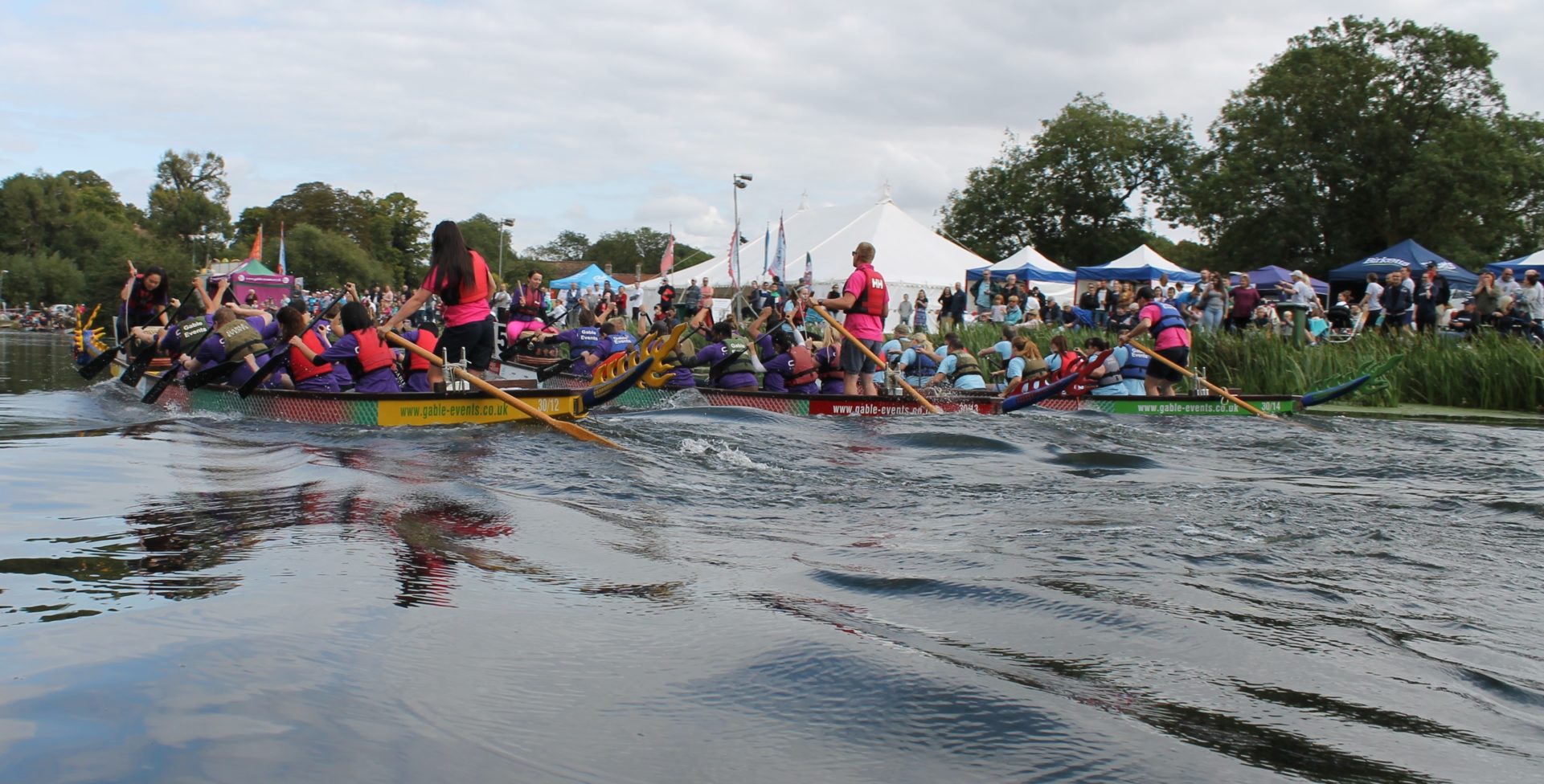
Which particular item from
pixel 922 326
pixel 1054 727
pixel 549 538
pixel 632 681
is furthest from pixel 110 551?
pixel 922 326

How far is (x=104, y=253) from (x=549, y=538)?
8074 centimetres

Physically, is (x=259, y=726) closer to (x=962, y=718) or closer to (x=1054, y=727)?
(x=962, y=718)

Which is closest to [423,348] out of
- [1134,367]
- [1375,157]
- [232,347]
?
[232,347]

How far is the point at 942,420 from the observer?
1163 centimetres

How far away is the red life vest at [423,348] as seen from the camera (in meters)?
10.1

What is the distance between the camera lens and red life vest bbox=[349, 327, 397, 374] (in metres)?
9.89

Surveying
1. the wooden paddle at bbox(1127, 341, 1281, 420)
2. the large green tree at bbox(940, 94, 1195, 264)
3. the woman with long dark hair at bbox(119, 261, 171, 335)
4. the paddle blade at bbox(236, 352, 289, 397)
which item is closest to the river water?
the paddle blade at bbox(236, 352, 289, 397)

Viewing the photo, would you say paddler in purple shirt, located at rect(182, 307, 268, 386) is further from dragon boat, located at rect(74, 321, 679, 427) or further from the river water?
the river water

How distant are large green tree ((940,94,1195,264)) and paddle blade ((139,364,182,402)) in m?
52.1

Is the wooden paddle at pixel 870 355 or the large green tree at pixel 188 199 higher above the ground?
the large green tree at pixel 188 199

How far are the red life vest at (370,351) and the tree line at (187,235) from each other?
60578 mm

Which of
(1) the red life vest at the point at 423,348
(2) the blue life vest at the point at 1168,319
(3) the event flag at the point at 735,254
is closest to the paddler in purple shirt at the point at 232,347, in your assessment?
(1) the red life vest at the point at 423,348

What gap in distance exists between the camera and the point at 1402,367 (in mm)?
15938

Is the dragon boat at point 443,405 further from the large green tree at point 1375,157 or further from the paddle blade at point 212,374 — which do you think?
the large green tree at point 1375,157
